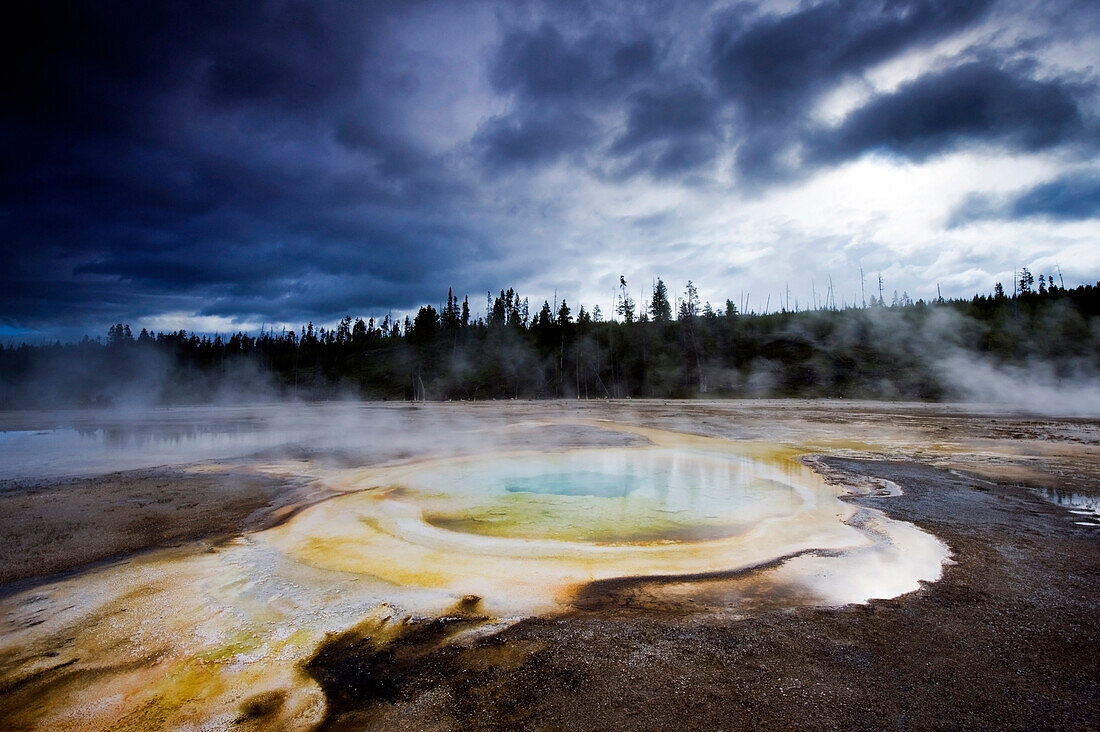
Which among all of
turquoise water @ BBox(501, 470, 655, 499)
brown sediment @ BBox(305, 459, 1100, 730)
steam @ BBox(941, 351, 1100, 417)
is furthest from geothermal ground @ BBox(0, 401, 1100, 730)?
steam @ BBox(941, 351, 1100, 417)

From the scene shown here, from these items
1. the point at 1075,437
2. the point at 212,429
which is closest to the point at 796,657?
the point at 1075,437

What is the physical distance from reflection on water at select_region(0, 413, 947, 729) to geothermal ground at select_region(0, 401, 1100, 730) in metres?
0.03

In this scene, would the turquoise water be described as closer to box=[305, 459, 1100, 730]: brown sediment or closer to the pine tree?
box=[305, 459, 1100, 730]: brown sediment

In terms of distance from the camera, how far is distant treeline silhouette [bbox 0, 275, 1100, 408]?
179 feet

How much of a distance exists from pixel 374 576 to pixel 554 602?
2.25 meters

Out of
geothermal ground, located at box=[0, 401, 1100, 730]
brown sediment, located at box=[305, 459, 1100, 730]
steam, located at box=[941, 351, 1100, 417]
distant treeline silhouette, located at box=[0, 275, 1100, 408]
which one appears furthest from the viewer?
distant treeline silhouette, located at box=[0, 275, 1100, 408]

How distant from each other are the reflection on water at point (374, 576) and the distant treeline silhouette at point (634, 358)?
48.2 m

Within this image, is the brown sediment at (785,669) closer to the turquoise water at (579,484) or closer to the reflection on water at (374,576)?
the reflection on water at (374,576)

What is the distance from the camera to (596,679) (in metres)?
3.49

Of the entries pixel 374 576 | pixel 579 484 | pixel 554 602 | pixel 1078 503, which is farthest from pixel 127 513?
pixel 1078 503

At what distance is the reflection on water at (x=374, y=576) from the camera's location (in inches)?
139

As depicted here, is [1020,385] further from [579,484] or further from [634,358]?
[579,484]

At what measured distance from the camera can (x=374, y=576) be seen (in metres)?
5.57

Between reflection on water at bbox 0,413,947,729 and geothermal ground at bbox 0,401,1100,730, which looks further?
reflection on water at bbox 0,413,947,729
